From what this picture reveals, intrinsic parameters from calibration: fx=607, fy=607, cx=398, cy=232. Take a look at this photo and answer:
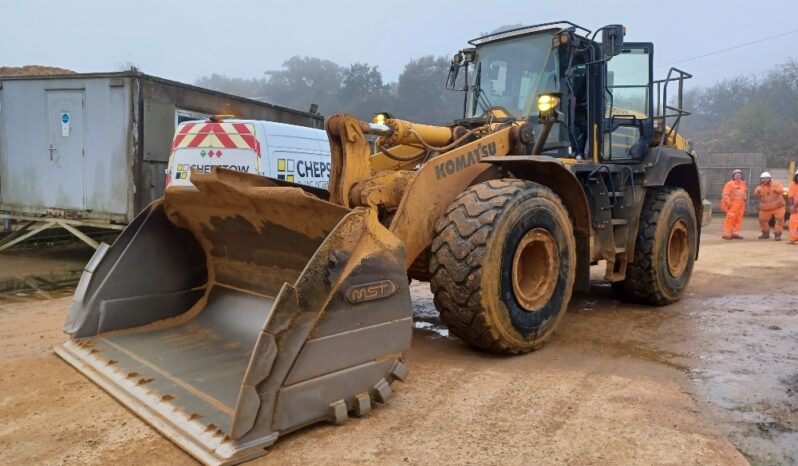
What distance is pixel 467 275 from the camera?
3949 millimetres

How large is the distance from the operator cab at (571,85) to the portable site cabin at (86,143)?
5.00 m

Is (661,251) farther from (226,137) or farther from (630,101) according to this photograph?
(226,137)

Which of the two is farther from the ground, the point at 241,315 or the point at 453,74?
the point at 453,74

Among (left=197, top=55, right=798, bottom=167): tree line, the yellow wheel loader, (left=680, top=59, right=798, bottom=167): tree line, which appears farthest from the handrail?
(left=680, top=59, right=798, bottom=167): tree line

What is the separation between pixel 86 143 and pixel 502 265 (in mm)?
7481

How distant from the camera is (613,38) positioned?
17.1ft

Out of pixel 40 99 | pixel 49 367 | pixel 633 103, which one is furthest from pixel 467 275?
pixel 40 99

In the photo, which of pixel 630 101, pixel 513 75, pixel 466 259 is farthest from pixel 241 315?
pixel 630 101

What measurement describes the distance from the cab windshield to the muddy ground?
2.17 m

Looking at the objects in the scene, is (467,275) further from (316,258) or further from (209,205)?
(209,205)

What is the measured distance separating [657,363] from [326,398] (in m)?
2.66

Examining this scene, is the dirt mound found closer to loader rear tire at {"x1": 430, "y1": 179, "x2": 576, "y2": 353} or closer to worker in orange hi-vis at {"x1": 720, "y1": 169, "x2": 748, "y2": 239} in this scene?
loader rear tire at {"x1": 430, "y1": 179, "x2": 576, "y2": 353}

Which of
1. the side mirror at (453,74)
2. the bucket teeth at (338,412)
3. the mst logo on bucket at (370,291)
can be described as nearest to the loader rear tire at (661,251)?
the side mirror at (453,74)

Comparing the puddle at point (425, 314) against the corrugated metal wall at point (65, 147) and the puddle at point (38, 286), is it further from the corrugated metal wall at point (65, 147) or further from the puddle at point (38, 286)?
the corrugated metal wall at point (65, 147)
